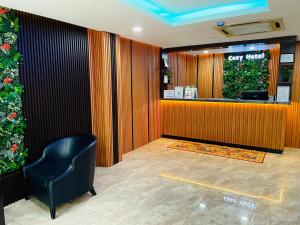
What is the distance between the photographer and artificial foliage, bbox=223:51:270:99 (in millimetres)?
7006

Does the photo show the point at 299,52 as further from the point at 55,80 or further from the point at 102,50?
the point at 55,80

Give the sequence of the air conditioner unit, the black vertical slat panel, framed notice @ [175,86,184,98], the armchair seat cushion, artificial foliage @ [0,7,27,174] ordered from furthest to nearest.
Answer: framed notice @ [175,86,184,98], the air conditioner unit, the black vertical slat panel, artificial foliage @ [0,7,27,174], the armchair seat cushion

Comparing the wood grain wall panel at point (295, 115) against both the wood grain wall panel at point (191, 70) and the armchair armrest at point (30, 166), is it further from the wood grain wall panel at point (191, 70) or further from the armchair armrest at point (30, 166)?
the armchair armrest at point (30, 166)

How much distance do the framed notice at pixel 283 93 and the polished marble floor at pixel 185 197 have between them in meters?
1.41

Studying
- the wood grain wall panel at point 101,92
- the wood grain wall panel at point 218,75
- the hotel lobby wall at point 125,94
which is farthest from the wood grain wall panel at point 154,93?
the wood grain wall panel at point 218,75

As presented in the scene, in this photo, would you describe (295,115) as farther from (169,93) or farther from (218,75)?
(169,93)

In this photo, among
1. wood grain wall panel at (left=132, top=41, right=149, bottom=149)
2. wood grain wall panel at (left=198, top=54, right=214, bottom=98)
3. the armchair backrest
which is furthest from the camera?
wood grain wall panel at (left=198, top=54, right=214, bottom=98)

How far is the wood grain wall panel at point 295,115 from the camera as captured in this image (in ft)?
18.9

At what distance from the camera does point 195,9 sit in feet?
12.8

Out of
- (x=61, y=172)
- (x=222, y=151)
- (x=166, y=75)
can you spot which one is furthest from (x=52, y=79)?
(x=222, y=151)

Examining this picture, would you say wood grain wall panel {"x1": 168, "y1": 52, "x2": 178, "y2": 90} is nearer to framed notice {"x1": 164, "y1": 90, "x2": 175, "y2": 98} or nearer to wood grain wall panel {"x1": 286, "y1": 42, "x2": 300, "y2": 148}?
framed notice {"x1": 164, "y1": 90, "x2": 175, "y2": 98}

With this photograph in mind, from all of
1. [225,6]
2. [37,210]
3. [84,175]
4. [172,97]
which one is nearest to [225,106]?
[172,97]

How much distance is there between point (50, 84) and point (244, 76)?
613 centimetres

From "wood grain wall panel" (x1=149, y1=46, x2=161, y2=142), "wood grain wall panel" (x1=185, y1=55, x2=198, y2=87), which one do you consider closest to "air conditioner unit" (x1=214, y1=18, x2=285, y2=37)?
"wood grain wall panel" (x1=149, y1=46, x2=161, y2=142)
